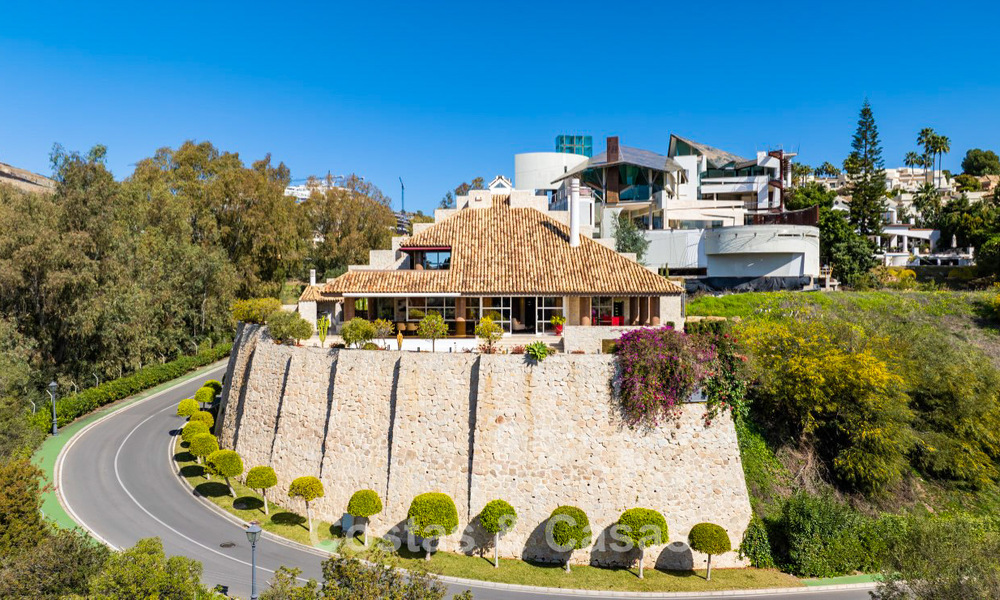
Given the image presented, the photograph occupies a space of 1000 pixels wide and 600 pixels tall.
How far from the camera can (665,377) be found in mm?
24922

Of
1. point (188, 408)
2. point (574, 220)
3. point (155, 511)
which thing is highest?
point (574, 220)

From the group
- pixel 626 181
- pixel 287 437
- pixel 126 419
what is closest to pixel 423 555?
pixel 287 437

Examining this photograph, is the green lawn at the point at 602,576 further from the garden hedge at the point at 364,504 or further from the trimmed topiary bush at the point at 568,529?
the garden hedge at the point at 364,504

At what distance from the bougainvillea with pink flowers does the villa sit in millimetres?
5812

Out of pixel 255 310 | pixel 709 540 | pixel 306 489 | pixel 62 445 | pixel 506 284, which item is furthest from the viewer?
pixel 255 310

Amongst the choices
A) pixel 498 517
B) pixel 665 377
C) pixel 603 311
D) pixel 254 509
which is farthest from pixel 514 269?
pixel 254 509

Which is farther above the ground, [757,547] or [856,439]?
[856,439]

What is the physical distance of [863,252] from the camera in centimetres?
5425

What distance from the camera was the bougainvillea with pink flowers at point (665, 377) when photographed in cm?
2475

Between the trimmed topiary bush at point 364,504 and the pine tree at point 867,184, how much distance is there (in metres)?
58.1

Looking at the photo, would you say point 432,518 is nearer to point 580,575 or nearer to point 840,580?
point 580,575

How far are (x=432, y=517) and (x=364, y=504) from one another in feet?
9.69

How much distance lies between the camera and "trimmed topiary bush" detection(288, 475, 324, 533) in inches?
1023

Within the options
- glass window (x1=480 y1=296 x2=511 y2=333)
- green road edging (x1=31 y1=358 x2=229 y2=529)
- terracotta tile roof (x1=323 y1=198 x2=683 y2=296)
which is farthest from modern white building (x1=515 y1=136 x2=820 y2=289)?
green road edging (x1=31 y1=358 x2=229 y2=529)
